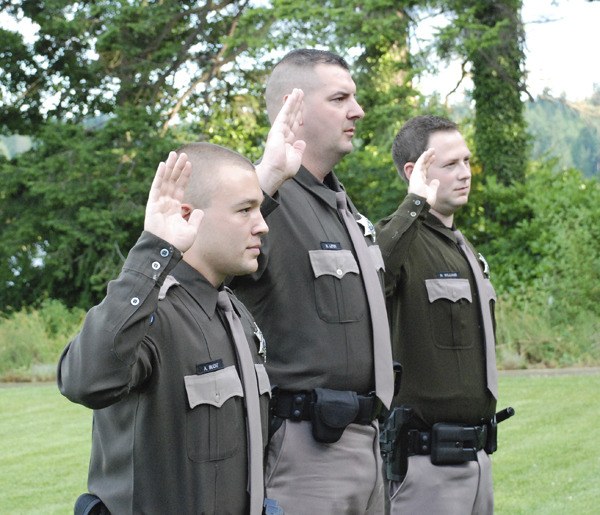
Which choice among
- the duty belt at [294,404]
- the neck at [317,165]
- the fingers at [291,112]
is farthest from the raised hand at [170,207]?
the neck at [317,165]

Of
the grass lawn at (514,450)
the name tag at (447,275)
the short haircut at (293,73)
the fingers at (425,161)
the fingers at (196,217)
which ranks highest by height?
the short haircut at (293,73)

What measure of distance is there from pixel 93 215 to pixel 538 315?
9.15m

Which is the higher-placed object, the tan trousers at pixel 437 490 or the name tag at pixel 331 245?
the name tag at pixel 331 245

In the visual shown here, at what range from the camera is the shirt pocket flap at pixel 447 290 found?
4.74 meters

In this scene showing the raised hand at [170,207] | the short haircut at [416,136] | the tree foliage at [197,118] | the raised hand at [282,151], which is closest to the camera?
the raised hand at [170,207]

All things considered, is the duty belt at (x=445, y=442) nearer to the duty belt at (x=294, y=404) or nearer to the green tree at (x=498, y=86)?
the duty belt at (x=294, y=404)

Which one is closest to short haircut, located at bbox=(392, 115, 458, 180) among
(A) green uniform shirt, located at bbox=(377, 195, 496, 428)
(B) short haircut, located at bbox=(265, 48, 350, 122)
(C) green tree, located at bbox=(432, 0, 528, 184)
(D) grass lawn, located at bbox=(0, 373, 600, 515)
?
(A) green uniform shirt, located at bbox=(377, 195, 496, 428)

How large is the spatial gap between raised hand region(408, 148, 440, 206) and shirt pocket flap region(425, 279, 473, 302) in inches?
13.3

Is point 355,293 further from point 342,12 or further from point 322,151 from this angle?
point 342,12

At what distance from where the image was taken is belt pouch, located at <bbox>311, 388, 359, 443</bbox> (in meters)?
3.77

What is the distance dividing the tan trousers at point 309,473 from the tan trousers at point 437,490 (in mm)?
801

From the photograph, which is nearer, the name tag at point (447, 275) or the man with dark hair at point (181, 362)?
the man with dark hair at point (181, 362)

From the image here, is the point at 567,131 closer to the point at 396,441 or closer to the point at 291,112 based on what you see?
the point at 396,441

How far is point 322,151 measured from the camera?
4.21 meters
